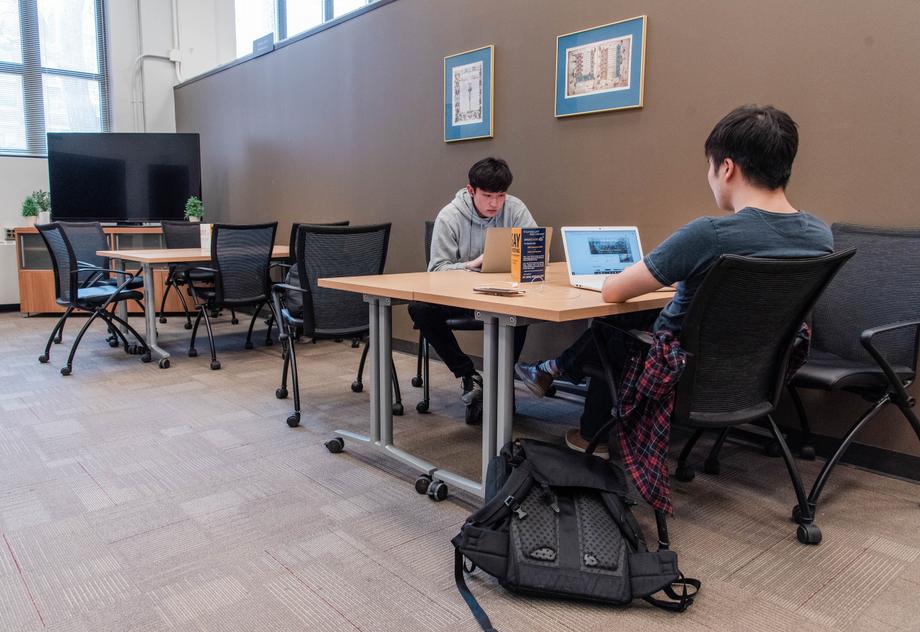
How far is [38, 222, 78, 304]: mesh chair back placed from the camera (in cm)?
390

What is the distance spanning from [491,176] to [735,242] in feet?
4.81

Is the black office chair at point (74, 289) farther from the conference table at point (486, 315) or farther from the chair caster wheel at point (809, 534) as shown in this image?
the chair caster wheel at point (809, 534)

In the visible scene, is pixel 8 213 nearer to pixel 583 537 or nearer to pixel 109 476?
pixel 109 476

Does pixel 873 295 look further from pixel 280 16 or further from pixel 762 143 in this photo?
pixel 280 16

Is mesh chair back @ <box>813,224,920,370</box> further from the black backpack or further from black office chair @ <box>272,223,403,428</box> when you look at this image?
black office chair @ <box>272,223,403,428</box>

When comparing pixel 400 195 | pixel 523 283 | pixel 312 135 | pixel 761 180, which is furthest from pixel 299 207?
pixel 761 180

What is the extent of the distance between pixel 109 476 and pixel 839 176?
9.44ft

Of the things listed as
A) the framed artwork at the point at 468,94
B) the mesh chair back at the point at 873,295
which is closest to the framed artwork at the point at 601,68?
the framed artwork at the point at 468,94

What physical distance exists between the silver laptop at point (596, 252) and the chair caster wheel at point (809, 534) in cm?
93

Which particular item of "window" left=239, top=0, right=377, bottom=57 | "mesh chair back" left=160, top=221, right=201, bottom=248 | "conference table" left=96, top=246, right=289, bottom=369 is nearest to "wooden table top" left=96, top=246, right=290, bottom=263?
"conference table" left=96, top=246, right=289, bottom=369

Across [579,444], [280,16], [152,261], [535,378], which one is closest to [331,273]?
[535,378]

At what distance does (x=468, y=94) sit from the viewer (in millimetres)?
3770

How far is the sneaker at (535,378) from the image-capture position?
2.43 metres

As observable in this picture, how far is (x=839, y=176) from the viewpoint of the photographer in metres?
2.42
